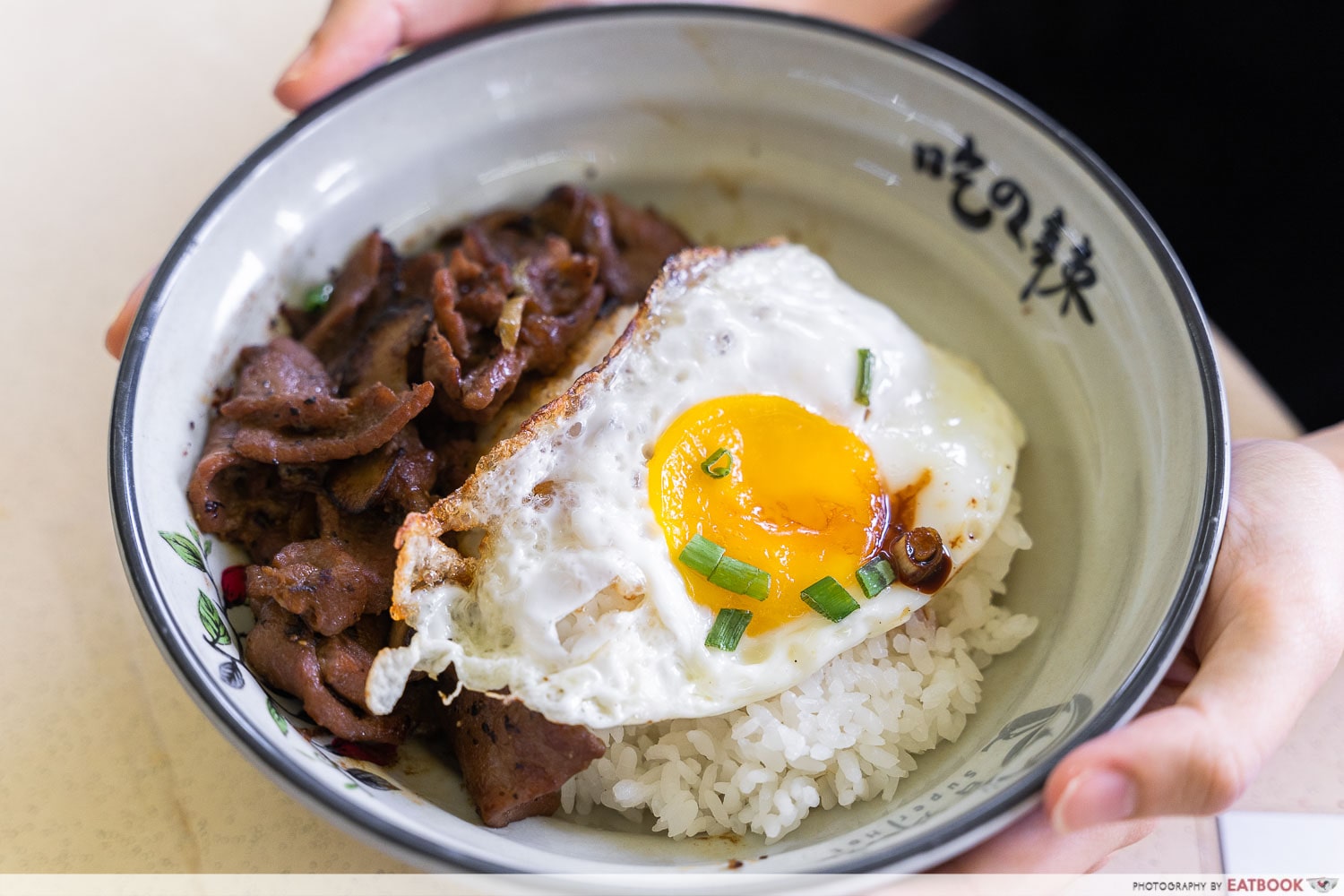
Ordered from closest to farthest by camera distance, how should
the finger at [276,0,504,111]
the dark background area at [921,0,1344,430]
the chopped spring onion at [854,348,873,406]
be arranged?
the chopped spring onion at [854,348,873,406]
the finger at [276,0,504,111]
the dark background area at [921,0,1344,430]

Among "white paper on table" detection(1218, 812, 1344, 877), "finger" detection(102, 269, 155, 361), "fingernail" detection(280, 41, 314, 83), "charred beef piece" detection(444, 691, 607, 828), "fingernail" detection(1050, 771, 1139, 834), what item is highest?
"fingernail" detection(280, 41, 314, 83)

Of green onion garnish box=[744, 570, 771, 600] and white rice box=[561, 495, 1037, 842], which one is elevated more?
green onion garnish box=[744, 570, 771, 600]

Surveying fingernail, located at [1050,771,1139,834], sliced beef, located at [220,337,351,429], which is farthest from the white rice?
sliced beef, located at [220,337,351,429]

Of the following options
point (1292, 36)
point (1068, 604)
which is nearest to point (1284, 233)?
point (1292, 36)

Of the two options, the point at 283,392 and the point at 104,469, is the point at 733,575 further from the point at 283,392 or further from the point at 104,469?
the point at 104,469

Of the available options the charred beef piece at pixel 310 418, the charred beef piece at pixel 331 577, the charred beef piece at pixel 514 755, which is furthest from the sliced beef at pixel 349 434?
the charred beef piece at pixel 514 755

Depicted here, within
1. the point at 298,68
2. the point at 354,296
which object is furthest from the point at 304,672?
the point at 298,68

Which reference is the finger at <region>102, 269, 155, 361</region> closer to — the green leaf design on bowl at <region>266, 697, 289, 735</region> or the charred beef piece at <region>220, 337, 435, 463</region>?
the charred beef piece at <region>220, 337, 435, 463</region>
